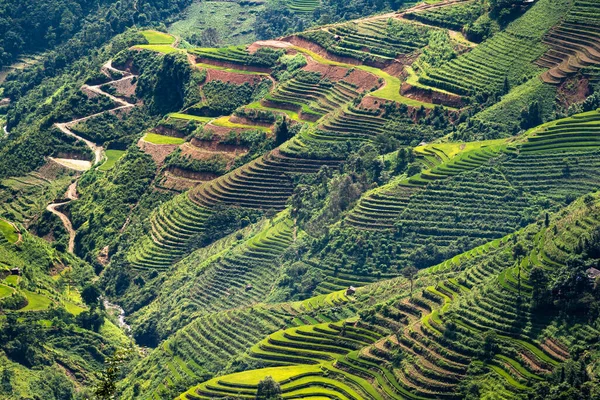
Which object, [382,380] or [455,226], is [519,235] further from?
[382,380]

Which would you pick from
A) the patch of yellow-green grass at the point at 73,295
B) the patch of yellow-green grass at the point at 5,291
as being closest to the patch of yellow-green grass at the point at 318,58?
the patch of yellow-green grass at the point at 73,295

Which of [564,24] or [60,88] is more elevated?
[564,24]

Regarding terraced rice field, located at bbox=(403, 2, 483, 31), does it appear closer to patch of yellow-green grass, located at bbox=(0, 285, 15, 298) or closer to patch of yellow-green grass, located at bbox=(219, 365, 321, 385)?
patch of yellow-green grass, located at bbox=(0, 285, 15, 298)

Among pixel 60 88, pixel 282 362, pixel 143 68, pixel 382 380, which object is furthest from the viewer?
pixel 60 88

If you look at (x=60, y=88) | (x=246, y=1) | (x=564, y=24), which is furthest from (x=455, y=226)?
(x=246, y=1)

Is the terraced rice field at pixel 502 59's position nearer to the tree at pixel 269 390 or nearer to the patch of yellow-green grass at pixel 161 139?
the patch of yellow-green grass at pixel 161 139

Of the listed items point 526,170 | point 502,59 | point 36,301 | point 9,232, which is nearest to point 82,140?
point 9,232

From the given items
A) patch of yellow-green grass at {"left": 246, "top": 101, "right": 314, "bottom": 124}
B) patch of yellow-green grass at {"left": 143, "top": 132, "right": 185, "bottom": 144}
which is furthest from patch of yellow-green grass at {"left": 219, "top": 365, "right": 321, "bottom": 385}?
patch of yellow-green grass at {"left": 143, "top": 132, "right": 185, "bottom": 144}
